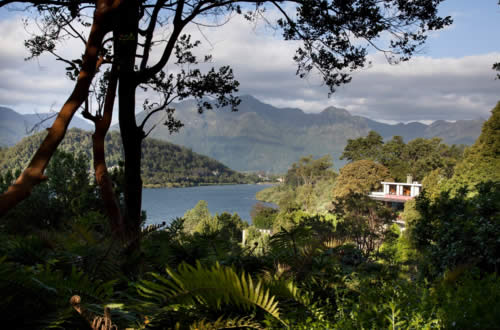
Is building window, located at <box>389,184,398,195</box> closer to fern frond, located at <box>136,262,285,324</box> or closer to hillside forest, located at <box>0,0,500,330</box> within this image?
hillside forest, located at <box>0,0,500,330</box>

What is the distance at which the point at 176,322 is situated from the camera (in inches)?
49.1

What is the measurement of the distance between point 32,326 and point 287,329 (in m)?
0.76

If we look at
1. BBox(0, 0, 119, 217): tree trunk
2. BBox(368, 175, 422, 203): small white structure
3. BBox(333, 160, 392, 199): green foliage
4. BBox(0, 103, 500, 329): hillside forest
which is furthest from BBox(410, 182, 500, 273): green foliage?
BBox(368, 175, 422, 203): small white structure

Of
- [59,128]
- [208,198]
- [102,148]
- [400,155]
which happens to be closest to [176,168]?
[208,198]

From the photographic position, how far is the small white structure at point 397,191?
30312 millimetres

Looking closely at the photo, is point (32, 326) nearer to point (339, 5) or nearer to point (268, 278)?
point (268, 278)

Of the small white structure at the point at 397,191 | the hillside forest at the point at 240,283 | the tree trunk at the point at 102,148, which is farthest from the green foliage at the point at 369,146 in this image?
the tree trunk at the point at 102,148

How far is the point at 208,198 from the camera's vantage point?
306 ft

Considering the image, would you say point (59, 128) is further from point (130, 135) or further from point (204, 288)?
point (130, 135)

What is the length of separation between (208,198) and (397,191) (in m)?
65.3

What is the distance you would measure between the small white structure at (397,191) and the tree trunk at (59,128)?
3050 cm

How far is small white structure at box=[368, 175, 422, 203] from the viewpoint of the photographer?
30.3m

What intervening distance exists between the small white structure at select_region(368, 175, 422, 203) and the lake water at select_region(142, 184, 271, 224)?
108 ft

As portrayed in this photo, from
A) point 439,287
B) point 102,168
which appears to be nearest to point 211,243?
point 439,287
